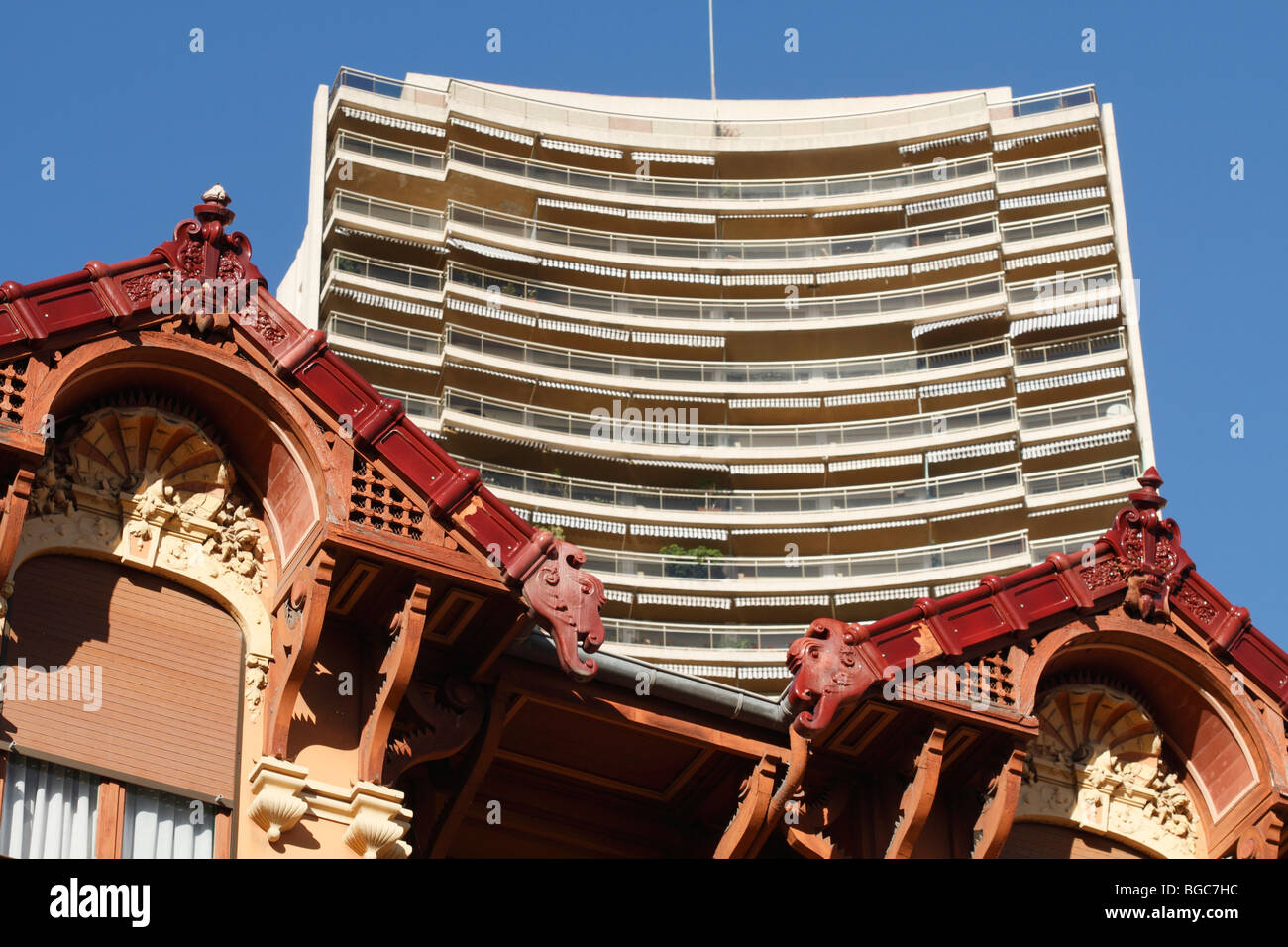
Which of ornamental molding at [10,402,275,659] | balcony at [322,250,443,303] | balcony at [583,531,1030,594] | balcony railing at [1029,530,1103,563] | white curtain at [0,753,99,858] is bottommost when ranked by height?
white curtain at [0,753,99,858]

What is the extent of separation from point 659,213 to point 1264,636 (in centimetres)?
7181

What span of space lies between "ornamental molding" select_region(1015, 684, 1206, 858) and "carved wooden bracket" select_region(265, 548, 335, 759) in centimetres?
975

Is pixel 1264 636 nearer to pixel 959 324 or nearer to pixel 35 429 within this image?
pixel 35 429

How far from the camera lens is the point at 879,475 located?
93.4 metres

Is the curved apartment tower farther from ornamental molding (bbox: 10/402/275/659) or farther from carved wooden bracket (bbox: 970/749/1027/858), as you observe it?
ornamental molding (bbox: 10/402/275/659)

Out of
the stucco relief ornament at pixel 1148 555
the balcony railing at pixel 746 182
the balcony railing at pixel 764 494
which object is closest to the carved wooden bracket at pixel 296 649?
A: the stucco relief ornament at pixel 1148 555

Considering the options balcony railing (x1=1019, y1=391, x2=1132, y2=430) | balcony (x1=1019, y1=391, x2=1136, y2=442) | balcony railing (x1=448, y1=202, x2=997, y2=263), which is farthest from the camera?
balcony railing (x1=448, y1=202, x2=997, y2=263)

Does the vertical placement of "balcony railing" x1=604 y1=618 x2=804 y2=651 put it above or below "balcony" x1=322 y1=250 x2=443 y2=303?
below

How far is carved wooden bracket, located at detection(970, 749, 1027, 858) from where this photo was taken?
25.5m

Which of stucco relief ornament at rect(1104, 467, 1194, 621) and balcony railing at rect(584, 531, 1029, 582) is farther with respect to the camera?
balcony railing at rect(584, 531, 1029, 582)

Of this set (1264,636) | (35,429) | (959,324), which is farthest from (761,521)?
(35,429)

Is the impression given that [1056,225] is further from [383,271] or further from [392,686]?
[392,686]

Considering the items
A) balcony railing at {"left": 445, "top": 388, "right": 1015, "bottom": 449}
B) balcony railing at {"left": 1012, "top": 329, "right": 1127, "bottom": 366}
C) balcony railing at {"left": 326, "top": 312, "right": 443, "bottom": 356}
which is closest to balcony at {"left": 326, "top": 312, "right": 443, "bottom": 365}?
balcony railing at {"left": 326, "top": 312, "right": 443, "bottom": 356}

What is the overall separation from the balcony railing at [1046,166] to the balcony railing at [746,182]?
1319 mm
